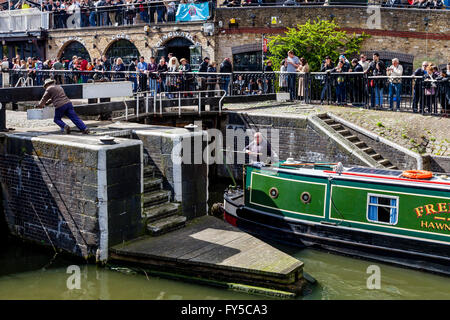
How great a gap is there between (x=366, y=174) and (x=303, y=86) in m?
8.05

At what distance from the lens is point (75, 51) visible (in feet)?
97.1

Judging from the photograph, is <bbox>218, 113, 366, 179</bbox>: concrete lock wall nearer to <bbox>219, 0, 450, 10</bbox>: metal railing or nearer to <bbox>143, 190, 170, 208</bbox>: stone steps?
<bbox>143, 190, 170, 208</bbox>: stone steps

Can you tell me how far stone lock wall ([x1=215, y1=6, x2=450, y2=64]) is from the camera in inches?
843

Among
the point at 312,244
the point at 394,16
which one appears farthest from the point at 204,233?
the point at 394,16

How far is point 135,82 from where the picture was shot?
19859 millimetres

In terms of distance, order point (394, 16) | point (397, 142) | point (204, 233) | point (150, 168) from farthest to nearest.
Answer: point (394, 16) → point (397, 142) → point (150, 168) → point (204, 233)

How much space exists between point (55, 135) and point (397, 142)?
27.0 ft

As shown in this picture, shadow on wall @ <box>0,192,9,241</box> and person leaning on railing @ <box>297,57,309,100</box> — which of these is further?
person leaning on railing @ <box>297,57,309,100</box>

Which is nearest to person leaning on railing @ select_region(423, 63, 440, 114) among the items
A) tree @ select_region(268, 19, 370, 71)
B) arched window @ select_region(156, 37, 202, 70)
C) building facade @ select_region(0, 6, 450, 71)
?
building facade @ select_region(0, 6, 450, 71)

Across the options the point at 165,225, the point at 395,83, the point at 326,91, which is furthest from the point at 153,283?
the point at 326,91

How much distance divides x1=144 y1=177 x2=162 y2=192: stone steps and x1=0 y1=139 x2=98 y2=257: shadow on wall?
1.42m

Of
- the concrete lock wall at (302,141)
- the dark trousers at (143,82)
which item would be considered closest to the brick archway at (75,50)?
the dark trousers at (143,82)

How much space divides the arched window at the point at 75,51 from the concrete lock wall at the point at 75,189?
17811mm

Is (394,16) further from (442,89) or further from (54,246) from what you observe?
(54,246)
